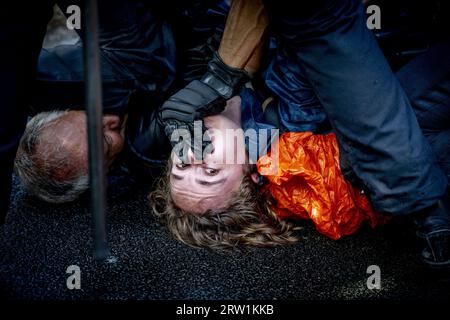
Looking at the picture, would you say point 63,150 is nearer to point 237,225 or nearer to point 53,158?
point 53,158

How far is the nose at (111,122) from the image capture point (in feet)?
7.91

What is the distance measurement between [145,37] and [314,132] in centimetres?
86

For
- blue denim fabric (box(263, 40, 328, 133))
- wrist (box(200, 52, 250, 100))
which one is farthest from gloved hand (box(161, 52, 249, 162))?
blue denim fabric (box(263, 40, 328, 133))

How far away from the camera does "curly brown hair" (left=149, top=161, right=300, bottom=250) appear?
2238mm

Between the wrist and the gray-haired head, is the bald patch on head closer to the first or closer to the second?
the gray-haired head

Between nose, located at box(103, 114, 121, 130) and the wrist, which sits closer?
the wrist

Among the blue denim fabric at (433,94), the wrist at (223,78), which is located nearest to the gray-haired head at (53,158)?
the wrist at (223,78)

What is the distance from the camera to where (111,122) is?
8.00ft

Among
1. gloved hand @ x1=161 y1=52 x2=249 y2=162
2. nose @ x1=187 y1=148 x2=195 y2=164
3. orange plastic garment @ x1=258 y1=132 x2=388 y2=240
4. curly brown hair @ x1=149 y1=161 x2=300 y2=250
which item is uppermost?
gloved hand @ x1=161 y1=52 x2=249 y2=162

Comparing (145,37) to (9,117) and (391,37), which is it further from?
(391,37)

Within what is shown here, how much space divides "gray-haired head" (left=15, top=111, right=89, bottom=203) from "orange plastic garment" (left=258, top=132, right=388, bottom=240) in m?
0.80

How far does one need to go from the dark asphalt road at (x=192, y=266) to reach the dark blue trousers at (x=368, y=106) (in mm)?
275

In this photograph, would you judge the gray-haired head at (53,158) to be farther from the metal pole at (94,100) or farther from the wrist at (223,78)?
the metal pole at (94,100)
